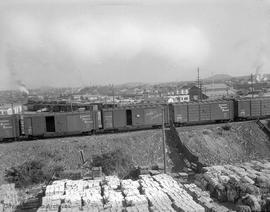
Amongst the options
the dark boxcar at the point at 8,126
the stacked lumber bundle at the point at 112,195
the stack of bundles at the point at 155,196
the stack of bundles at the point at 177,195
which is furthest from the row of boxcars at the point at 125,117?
the stacked lumber bundle at the point at 112,195

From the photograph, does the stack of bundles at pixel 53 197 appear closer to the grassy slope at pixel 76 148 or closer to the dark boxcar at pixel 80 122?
the grassy slope at pixel 76 148

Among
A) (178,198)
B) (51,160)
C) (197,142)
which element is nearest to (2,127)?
(51,160)

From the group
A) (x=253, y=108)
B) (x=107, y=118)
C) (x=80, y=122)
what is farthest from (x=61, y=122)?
(x=253, y=108)

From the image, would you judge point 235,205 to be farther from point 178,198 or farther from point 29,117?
point 29,117

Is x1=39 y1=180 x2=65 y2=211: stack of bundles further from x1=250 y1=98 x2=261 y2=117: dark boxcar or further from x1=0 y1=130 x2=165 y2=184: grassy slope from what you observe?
x1=250 y1=98 x2=261 y2=117: dark boxcar

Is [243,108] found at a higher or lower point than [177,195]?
higher

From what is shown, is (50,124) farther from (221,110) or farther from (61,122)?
(221,110)
